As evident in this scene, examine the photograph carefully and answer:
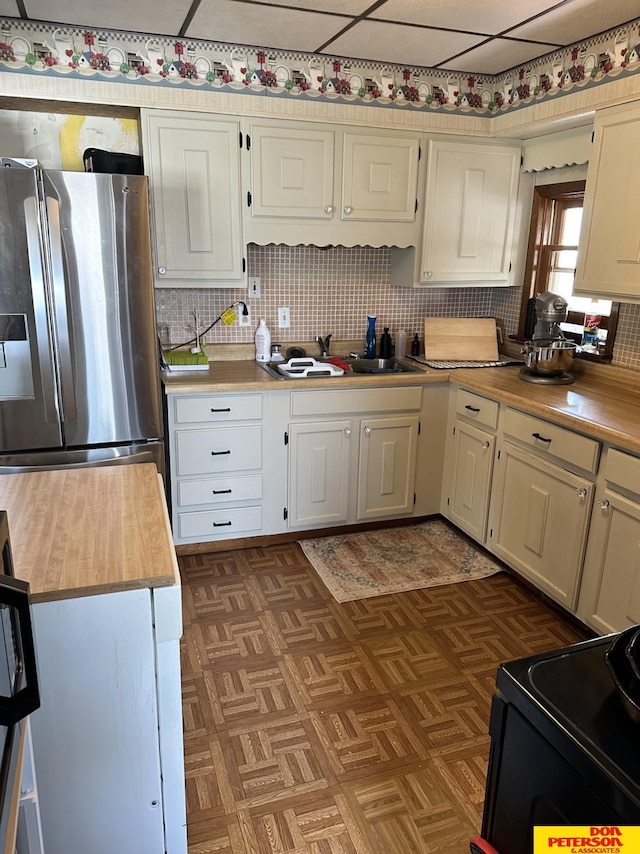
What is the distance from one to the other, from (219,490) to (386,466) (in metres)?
0.91

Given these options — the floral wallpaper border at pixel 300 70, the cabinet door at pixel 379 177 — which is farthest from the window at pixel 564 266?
the cabinet door at pixel 379 177

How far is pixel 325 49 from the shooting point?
9.89ft

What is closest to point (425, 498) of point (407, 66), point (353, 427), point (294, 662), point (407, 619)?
point (353, 427)

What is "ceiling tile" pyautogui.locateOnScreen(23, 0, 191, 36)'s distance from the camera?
8.15 ft

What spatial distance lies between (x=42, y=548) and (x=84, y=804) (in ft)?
1.92

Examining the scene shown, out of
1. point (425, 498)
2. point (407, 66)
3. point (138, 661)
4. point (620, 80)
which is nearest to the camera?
point (138, 661)

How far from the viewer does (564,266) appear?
11.3 ft

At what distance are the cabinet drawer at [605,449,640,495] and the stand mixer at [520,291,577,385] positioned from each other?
30.7 inches

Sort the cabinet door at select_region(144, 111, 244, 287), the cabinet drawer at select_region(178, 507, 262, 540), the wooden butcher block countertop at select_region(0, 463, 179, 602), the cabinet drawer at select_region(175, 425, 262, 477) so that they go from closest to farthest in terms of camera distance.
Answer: the wooden butcher block countertop at select_region(0, 463, 179, 602), the cabinet door at select_region(144, 111, 244, 287), the cabinet drawer at select_region(175, 425, 262, 477), the cabinet drawer at select_region(178, 507, 262, 540)

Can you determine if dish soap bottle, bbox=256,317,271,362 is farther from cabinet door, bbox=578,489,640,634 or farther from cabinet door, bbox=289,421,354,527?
cabinet door, bbox=578,489,640,634

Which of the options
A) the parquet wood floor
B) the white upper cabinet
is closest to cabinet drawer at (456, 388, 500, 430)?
the parquet wood floor

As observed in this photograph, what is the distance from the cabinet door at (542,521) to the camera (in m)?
2.54

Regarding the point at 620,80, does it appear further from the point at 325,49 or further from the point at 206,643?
the point at 206,643

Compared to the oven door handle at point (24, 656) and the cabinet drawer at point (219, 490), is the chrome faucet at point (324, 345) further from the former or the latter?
the oven door handle at point (24, 656)
